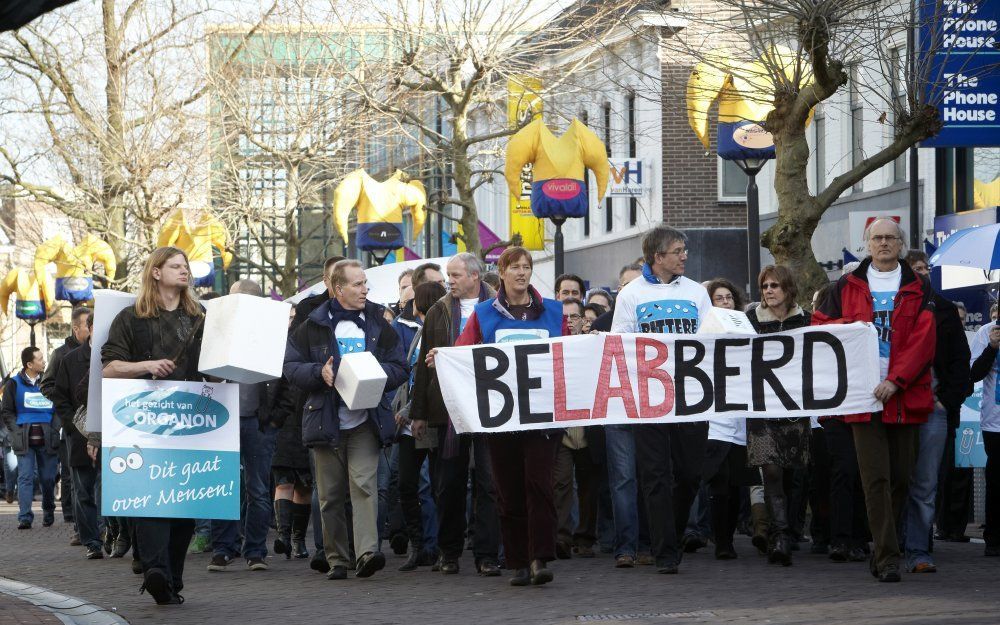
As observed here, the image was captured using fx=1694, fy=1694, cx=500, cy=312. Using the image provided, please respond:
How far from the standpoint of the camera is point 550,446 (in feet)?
32.8

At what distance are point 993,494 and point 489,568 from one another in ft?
11.6

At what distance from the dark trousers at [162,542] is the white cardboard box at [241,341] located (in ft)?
2.91

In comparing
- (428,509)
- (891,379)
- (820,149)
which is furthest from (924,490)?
(820,149)

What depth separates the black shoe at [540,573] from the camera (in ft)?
32.1

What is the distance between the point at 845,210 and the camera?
29.7 m

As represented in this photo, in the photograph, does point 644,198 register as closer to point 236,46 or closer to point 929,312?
point 236,46

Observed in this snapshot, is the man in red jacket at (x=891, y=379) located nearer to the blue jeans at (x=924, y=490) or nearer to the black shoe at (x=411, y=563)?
the blue jeans at (x=924, y=490)

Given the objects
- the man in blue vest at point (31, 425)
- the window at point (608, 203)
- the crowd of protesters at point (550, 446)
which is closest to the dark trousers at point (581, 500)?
the crowd of protesters at point (550, 446)

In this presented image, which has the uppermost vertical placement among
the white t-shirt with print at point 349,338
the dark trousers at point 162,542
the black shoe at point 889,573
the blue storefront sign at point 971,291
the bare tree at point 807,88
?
the bare tree at point 807,88

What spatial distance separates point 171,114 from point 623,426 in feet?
78.7

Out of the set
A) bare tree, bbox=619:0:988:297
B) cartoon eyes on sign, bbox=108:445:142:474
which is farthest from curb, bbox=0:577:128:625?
bare tree, bbox=619:0:988:297

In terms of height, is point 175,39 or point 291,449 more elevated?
point 175,39

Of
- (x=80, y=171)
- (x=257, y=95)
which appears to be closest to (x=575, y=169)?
(x=257, y=95)

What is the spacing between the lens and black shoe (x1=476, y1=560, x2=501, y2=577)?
1074 centimetres
